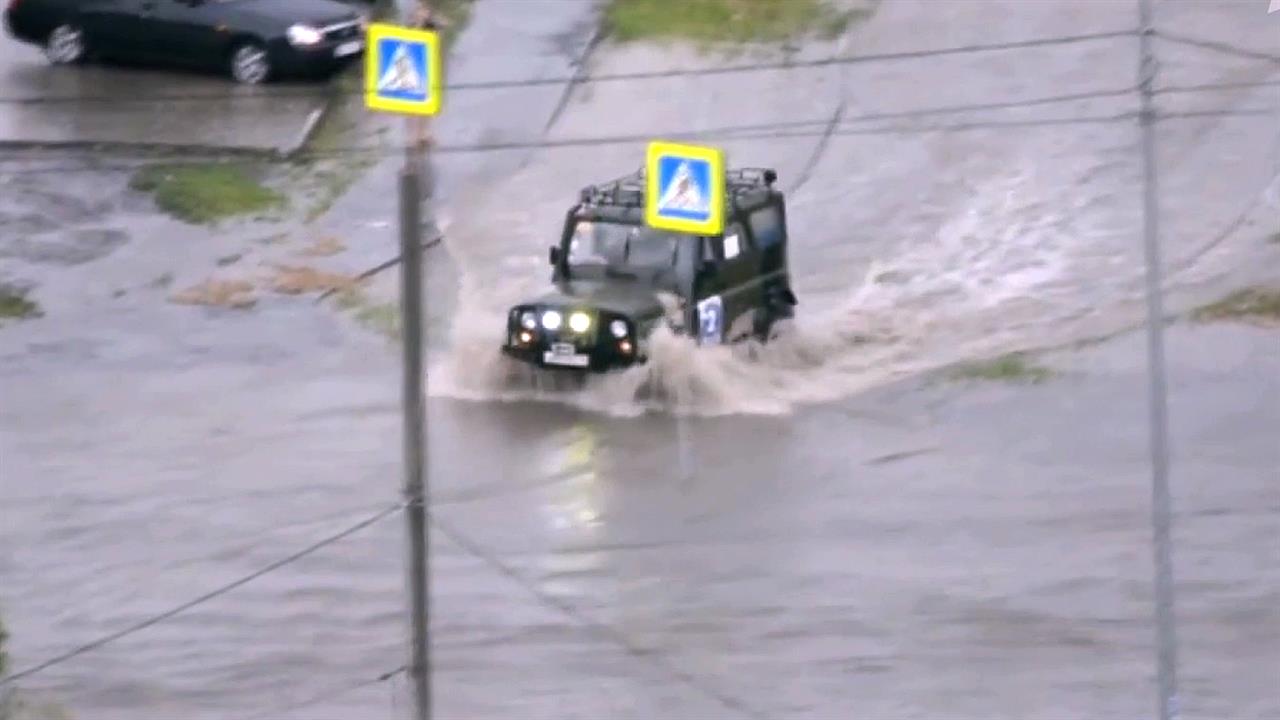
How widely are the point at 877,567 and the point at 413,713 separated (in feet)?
17.7

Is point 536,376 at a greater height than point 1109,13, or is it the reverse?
point 1109,13

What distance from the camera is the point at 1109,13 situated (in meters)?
30.0

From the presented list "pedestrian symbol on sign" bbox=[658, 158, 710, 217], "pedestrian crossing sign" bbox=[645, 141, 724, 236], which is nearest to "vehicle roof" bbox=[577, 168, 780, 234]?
"pedestrian crossing sign" bbox=[645, 141, 724, 236]

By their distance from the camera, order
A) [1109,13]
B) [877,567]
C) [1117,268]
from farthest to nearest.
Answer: [1109,13]
[1117,268]
[877,567]

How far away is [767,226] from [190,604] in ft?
22.1

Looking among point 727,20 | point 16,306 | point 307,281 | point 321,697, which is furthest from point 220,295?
A: point 321,697

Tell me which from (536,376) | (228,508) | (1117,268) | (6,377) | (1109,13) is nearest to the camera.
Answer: (228,508)

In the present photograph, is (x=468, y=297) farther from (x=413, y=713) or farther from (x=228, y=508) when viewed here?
(x=413, y=713)

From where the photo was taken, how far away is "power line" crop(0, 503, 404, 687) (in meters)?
16.8

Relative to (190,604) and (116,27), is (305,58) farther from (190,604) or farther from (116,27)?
(190,604)

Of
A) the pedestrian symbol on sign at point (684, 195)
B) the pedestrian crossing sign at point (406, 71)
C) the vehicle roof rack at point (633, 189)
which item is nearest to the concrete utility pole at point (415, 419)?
the pedestrian crossing sign at point (406, 71)

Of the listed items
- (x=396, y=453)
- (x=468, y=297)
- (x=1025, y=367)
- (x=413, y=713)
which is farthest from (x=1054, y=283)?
(x=413, y=713)

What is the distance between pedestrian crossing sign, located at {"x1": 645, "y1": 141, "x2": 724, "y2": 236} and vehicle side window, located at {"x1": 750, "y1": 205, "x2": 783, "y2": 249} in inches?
133

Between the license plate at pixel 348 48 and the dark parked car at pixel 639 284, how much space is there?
7.82 metres
